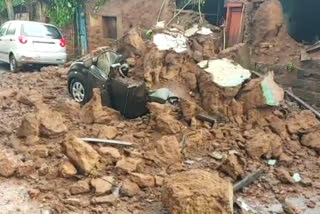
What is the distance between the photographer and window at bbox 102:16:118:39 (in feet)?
48.3

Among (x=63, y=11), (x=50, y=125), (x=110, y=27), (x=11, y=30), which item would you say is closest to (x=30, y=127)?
(x=50, y=125)

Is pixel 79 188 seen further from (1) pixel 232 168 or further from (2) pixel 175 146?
(1) pixel 232 168

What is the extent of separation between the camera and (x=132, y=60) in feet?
27.6

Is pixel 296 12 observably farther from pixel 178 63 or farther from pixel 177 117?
pixel 177 117

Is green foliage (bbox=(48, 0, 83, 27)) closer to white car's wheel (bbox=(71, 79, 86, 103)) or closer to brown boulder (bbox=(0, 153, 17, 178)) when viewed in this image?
white car's wheel (bbox=(71, 79, 86, 103))

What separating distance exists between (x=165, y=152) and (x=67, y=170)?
141 centimetres

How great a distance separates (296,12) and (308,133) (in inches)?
184

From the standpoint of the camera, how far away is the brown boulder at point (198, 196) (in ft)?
13.0

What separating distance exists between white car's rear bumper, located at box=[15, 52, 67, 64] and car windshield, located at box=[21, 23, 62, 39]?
2.00 ft

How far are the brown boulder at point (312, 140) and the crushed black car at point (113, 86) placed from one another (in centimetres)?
231

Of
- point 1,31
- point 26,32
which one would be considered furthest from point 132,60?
point 1,31

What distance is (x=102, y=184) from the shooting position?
4738mm

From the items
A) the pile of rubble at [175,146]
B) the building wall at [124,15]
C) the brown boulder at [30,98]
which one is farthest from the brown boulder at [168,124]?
the building wall at [124,15]

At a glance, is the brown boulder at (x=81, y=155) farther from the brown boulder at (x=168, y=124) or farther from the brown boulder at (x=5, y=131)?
the brown boulder at (x=5, y=131)
